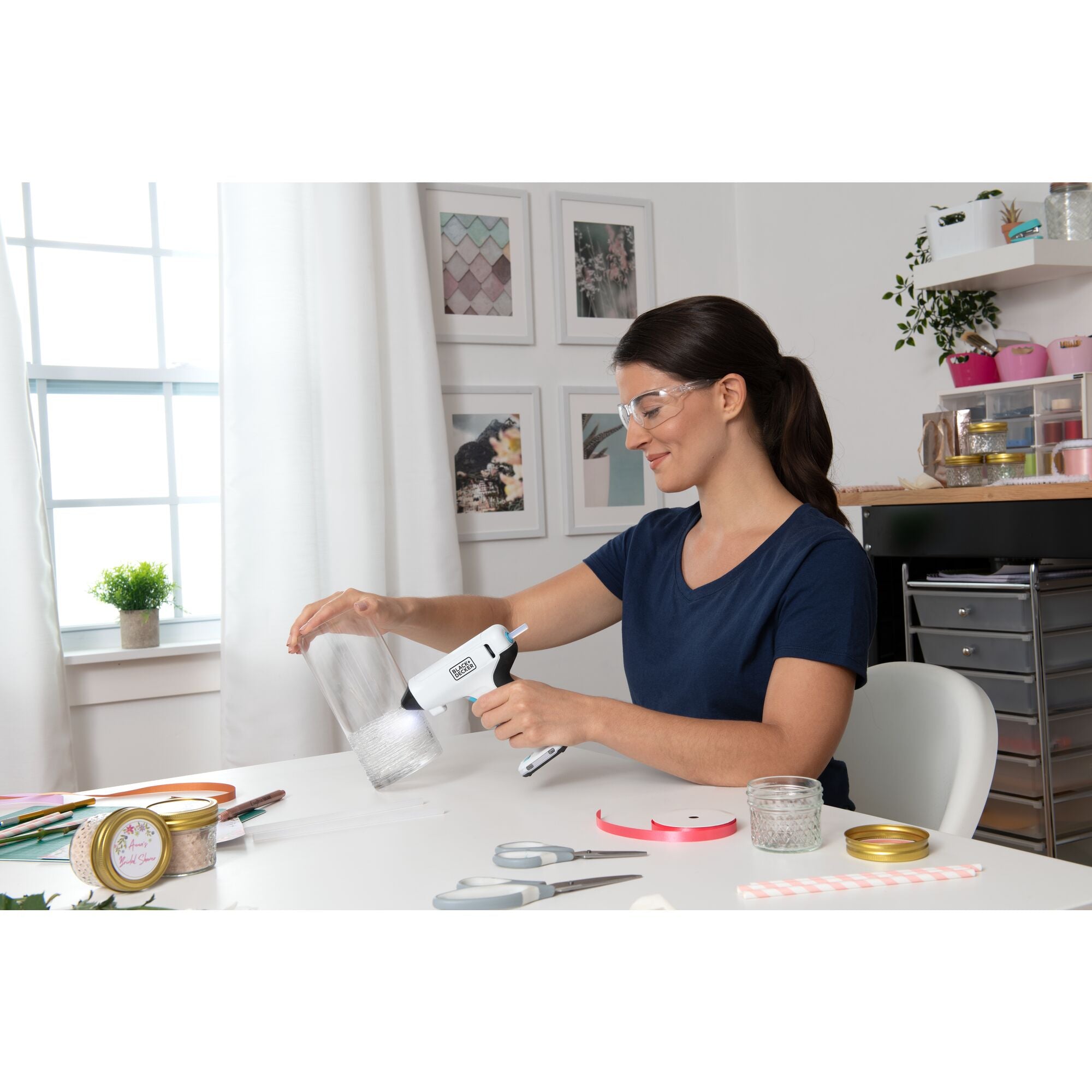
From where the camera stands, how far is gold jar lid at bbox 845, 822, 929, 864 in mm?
1053

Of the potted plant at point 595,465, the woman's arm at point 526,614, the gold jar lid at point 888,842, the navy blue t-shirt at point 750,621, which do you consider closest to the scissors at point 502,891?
the gold jar lid at point 888,842

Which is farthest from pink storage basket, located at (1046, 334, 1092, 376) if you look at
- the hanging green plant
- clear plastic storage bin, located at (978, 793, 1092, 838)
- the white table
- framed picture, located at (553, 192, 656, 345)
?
the white table

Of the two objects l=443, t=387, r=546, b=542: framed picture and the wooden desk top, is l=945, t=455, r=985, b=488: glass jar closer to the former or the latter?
the wooden desk top

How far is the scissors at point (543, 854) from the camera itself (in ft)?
3.58

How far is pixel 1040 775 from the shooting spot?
2.38 metres

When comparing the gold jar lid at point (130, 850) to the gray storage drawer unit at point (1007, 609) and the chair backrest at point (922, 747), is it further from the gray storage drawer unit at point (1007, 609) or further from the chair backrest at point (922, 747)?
the gray storage drawer unit at point (1007, 609)

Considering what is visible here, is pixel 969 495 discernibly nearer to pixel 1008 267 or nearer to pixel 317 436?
pixel 1008 267

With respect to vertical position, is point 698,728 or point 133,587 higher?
point 133,587

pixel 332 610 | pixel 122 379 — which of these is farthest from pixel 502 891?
pixel 122 379

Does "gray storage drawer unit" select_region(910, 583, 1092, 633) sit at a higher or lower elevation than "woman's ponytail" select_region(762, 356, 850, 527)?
lower

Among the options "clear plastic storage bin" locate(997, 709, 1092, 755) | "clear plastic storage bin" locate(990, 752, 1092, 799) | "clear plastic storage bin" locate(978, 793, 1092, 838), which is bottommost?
"clear plastic storage bin" locate(978, 793, 1092, 838)

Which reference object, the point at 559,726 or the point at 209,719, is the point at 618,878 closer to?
the point at 559,726

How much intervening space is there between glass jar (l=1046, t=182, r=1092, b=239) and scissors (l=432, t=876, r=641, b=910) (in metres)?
2.28
